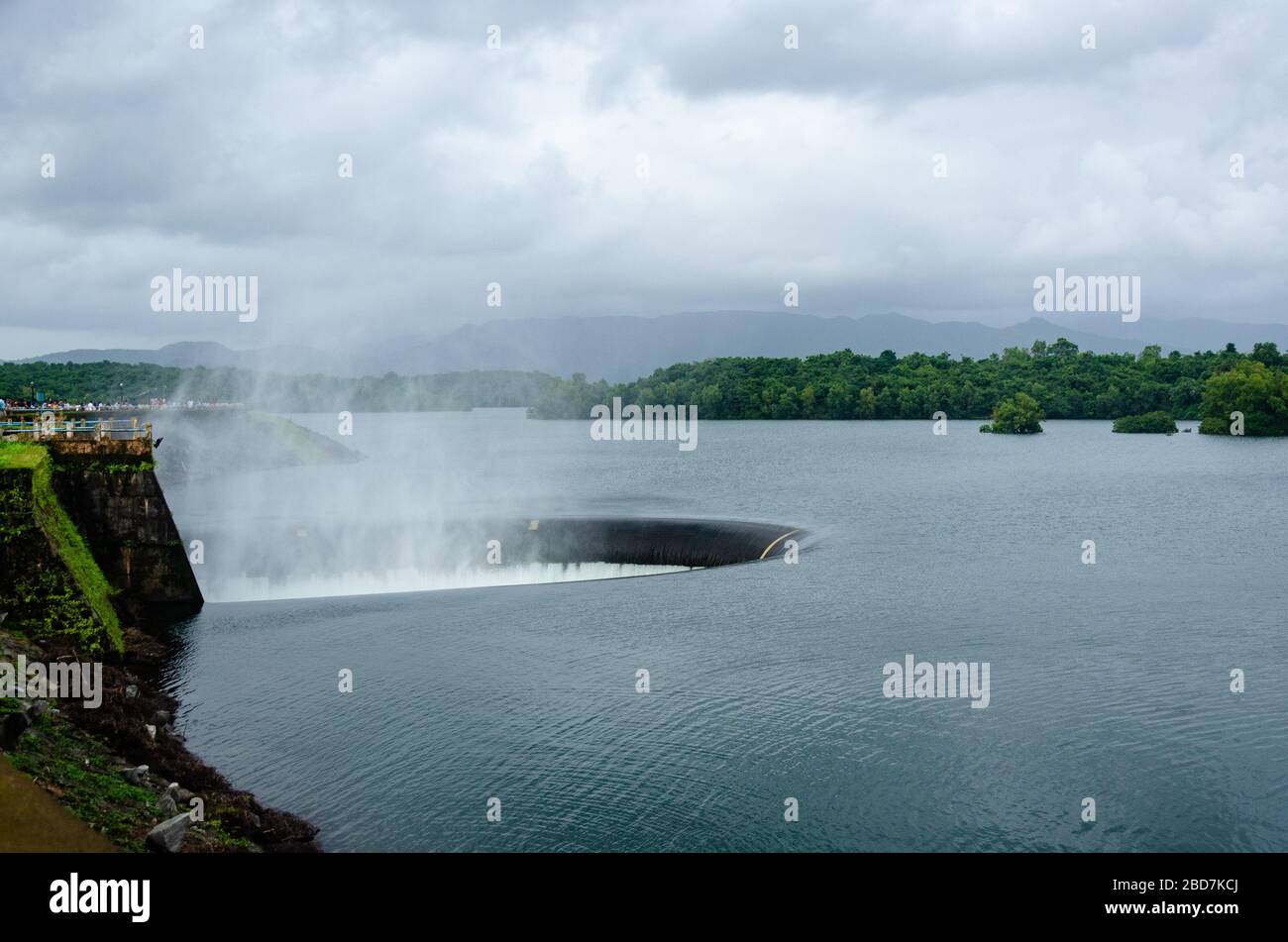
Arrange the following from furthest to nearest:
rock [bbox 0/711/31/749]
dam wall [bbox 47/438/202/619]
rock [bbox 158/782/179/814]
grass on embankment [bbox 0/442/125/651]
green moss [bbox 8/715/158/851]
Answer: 1. dam wall [bbox 47/438/202/619]
2. grass on embankment [bbox 0/442/125/651]
3. rock [bbox 158/782/179/814]
4. rock [bbox 0/711/31/749]
5. green moss [bbox 8/715/158/851]

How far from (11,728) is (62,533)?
1783 cm

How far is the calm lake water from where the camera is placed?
20.9m

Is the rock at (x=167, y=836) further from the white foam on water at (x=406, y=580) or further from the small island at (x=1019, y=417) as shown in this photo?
the small island at (x=1019, y=417)

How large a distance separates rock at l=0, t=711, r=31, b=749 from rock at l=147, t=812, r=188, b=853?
3.88m

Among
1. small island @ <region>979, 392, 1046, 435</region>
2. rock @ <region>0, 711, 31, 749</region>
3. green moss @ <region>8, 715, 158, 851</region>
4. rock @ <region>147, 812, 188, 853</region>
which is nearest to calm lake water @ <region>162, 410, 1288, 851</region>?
green moss @ <region>8, 715, 158, 851</region>

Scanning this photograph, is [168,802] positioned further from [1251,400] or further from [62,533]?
[1251,400]

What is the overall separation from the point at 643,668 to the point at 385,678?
838cm

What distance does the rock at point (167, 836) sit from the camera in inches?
634

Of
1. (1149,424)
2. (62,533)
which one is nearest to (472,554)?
(62,533)

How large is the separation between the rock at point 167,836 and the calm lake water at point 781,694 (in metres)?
3.91

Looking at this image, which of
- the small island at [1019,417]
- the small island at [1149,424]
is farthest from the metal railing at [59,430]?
the small island at [1149,424]

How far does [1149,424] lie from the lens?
557ft

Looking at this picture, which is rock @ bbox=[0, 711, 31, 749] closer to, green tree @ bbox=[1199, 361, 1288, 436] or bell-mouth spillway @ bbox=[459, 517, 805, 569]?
bell-mouth spillway @ bbox=[459, 517, 805, 569]

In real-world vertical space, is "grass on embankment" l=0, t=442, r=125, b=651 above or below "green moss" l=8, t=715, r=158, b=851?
above
